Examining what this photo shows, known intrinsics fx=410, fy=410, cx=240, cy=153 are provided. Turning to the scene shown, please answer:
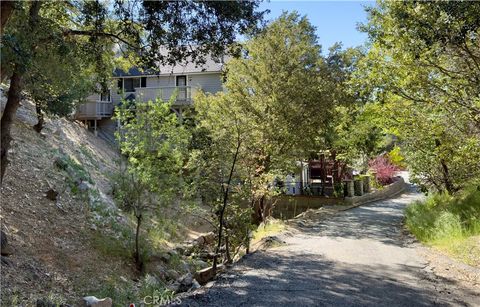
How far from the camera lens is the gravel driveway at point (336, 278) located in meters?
6.19

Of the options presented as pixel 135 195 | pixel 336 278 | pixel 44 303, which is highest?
pixel 135 195

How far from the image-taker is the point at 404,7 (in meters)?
6.87

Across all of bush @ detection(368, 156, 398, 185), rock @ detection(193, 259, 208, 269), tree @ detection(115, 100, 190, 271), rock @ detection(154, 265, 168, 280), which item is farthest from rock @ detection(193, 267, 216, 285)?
bush @ detection(368, 156, 398, 185)

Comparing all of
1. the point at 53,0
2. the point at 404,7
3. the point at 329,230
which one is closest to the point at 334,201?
the point at 329,230

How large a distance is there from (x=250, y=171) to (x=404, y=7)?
18.2 ft

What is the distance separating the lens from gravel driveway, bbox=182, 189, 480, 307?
619cm

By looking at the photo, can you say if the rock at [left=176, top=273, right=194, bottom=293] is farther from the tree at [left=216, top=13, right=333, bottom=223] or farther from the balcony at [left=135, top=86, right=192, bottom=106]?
the balcony at [left=135, top=86, right=192, bottom=106]

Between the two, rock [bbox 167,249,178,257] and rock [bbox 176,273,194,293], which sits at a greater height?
rock [bbox 167,249,178,257]

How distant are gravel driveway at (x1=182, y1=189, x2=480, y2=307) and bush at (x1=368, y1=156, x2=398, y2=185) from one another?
60.5 feet

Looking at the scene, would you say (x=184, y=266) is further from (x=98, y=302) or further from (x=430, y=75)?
(x=430, y=75)

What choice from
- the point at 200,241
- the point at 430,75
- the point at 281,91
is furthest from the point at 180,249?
the point at 430,75

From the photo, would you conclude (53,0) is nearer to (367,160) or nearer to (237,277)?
(237,277)

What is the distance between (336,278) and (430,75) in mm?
5009

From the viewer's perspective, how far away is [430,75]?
360 inches
